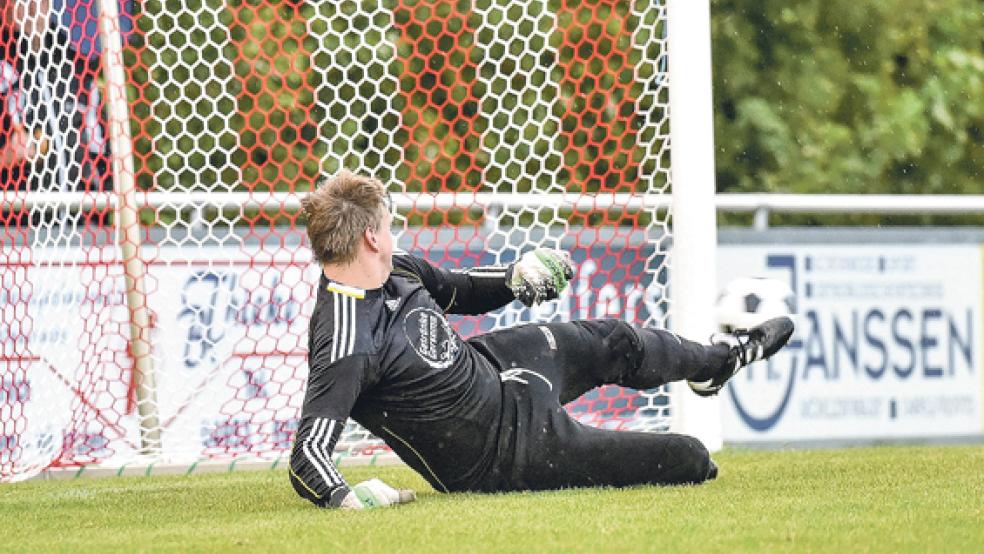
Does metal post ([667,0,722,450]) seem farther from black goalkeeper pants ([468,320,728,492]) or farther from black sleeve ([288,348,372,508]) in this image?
black sleeve ([288,348,372,508])

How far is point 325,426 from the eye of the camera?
5.64 m

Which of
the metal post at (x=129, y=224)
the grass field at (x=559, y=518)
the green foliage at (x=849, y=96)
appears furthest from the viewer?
the green foliage at (x=849, y=96)

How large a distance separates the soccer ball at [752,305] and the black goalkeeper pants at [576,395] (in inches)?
9.2

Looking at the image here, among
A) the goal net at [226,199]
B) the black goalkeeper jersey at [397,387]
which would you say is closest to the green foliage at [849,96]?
the goal net at [226,199]

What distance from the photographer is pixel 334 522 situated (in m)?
5.25

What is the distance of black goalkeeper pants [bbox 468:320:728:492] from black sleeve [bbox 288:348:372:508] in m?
0.61

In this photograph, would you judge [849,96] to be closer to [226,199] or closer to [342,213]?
[226,199]

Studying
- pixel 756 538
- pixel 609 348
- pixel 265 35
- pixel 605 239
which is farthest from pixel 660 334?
pixel 265 35

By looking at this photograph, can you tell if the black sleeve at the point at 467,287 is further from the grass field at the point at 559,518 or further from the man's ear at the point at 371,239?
the grass field at the point at 559,518

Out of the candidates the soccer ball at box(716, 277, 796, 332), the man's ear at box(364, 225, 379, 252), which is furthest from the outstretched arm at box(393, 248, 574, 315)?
the soccer ball at box(716, 277, 796, 332)

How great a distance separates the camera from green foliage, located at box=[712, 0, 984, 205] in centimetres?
1306

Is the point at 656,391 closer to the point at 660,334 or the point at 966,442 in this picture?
the point at 966,442

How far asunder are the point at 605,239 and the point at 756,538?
414 cm

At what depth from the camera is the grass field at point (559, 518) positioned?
4.74 m
